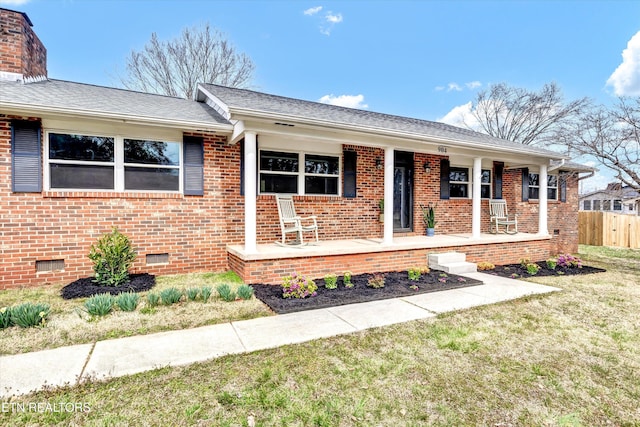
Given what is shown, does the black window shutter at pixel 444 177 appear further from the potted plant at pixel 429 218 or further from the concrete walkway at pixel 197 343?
the concrete walkway at pixel 197 343

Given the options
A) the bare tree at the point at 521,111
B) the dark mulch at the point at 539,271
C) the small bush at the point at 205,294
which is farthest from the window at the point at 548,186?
the small bush at the point at 205,294

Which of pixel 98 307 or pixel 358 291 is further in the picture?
pixel 358 291

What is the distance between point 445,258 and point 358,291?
2779mm

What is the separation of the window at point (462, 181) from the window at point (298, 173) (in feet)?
13.1

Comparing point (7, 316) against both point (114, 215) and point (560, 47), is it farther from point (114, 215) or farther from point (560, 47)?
point (560, 47)

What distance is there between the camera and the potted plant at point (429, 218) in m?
8.50

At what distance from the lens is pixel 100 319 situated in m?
3.71

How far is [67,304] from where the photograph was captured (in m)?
4.26

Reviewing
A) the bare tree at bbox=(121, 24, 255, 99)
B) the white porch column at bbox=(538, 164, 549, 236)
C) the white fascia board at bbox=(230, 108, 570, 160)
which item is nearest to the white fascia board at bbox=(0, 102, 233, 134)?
the white fascia board at bbox=(230, 108, 570, 160)

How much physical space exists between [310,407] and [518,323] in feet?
10.1

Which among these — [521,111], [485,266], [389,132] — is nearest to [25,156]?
[389,132]

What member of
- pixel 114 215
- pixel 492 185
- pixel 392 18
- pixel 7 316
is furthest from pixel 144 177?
pixel 392 18

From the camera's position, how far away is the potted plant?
8.50 m

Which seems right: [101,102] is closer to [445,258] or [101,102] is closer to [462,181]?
[445,258]
